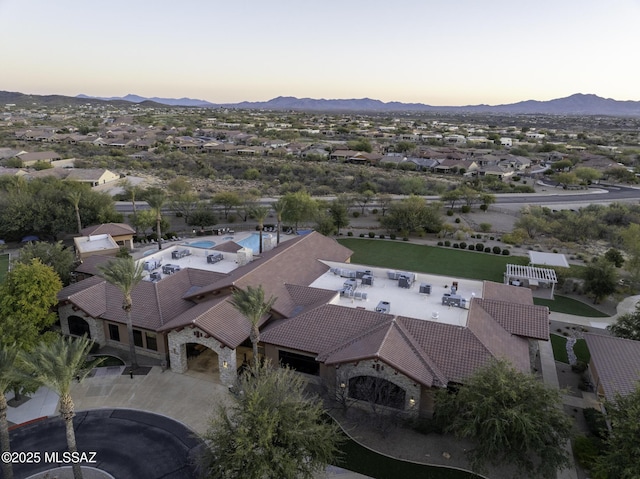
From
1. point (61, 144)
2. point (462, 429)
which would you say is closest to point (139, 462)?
point (462, 429)

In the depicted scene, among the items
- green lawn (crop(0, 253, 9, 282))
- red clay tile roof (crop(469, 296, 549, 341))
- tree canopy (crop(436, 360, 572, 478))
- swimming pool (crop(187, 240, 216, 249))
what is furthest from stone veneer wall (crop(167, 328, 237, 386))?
green lawn (crop(0, 253, 9, 282))

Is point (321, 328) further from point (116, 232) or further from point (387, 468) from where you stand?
point (116, 232)

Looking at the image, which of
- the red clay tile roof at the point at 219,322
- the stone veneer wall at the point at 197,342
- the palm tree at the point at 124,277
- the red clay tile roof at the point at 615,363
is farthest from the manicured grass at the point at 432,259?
the palm tree at the point at 124,277

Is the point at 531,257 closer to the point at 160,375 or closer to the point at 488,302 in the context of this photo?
the point at 488,302

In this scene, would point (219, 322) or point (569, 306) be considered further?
point (569, 306)

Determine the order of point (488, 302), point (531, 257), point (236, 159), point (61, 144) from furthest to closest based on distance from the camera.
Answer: point (61, 144)
point (236, 159)
point (531, 257)
point (488, 302)

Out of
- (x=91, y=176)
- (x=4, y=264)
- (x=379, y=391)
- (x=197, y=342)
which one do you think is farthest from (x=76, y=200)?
(x=379, y=391)
